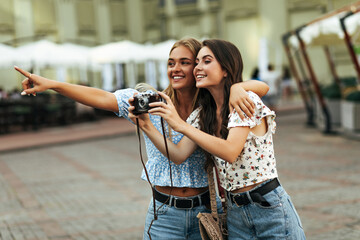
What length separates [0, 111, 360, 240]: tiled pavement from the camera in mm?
5496

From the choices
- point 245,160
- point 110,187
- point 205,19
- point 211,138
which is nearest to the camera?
point 211,138

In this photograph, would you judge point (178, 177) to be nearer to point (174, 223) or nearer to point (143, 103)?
point (174, 223)

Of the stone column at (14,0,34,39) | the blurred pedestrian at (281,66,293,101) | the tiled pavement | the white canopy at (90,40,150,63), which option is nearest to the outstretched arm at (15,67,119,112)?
the tiled pavement

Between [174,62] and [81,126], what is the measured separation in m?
16.6

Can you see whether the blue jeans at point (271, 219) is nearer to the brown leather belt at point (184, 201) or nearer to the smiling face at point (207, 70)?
the brown leather belt at point (184, 201)

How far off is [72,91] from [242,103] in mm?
867

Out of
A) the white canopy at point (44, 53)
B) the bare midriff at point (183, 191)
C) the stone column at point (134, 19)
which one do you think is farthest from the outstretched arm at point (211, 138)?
the stone column at point (134, 19)

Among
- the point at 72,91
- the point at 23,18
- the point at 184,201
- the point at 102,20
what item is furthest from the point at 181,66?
the point at 102,20

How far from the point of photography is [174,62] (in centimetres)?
269

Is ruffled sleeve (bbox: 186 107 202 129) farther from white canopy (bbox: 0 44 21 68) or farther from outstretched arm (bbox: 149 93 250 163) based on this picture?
white canopy (bbox: 0 44 21 68)

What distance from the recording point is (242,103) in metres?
2.37

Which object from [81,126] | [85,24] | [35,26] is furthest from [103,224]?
[85,24]

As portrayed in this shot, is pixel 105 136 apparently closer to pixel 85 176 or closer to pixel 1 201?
pixel 85 176

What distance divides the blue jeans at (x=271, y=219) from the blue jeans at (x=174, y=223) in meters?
0.28
